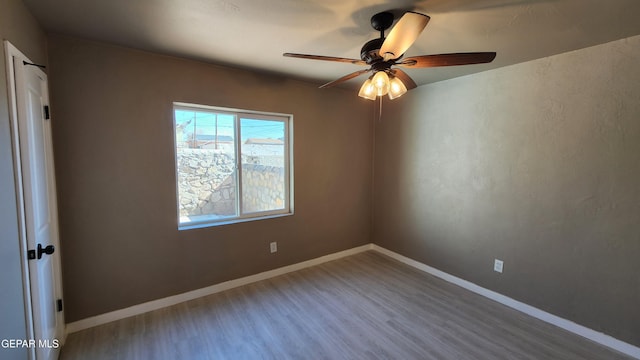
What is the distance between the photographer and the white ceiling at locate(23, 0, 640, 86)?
1.63 meters

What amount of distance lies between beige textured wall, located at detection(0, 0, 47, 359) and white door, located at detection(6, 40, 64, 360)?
97mm

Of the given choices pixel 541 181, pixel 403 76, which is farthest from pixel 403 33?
pixel 541 181

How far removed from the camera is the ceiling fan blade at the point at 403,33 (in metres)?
1.30

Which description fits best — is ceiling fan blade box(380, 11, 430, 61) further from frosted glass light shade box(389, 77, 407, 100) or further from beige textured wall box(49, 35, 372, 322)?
beige textured wall box(49, 35, 372, 322)

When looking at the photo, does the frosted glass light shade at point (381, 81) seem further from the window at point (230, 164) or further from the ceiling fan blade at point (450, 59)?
the window at point (230, 164)

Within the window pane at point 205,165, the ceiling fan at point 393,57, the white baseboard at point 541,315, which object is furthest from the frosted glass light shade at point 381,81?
the white baseboard at point 541,315

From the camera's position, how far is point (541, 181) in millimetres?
2504

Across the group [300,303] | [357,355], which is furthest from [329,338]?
[300,303]

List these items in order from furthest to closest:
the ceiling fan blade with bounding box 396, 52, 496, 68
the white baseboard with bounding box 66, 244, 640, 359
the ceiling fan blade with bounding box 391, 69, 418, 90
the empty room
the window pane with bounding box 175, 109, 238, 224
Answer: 1. the window pane with bounding box 175, 109, 238, 224
2. the white baseboard with bounding box 66, 244, 640, 359
3. the ceiling fan blade with bounding box 391, 69, 418, 90
4. the empty room
5. the ceiling fan blade with bounding box 396, 52, 496, 68

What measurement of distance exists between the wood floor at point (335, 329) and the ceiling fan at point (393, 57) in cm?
193

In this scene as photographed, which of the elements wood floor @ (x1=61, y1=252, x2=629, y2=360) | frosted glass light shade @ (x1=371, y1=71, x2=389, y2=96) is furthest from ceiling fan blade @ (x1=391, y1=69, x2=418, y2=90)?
wood floor @ (x1=61, y1=252, x2=629, y2=360)

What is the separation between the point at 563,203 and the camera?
7.82 ft

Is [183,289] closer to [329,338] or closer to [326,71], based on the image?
[329,338]

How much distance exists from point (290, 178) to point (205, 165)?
1.01m
